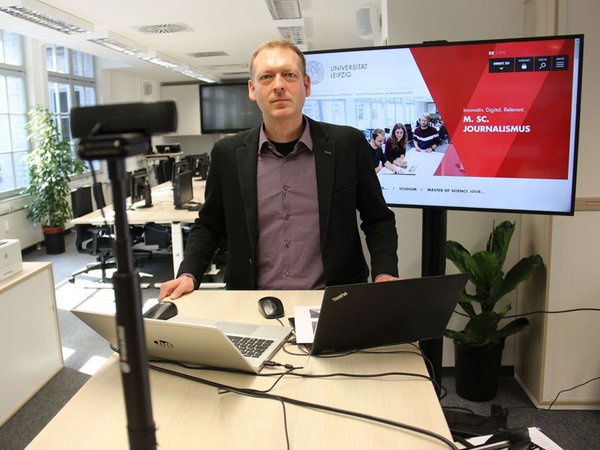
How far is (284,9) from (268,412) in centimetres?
559

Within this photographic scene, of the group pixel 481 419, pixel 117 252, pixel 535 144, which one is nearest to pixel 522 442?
pixel 481 419

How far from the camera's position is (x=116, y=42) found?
7023 mm

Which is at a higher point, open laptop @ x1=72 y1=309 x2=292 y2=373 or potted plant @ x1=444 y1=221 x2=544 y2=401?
open laptop @ x1=72 y1=309 x2=292 y2=373

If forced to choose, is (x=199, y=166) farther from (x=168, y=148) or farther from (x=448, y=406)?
(x=448, y=406)

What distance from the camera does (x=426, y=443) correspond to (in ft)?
3.11

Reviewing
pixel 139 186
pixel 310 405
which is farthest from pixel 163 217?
pixel 310 405

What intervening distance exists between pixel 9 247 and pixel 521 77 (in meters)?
2.91

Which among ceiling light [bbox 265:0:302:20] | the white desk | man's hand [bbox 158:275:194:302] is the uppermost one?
ceiling light [bbox 265:0:302:20]

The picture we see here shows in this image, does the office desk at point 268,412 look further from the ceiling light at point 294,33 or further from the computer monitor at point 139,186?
the ceiling light at point 294,33

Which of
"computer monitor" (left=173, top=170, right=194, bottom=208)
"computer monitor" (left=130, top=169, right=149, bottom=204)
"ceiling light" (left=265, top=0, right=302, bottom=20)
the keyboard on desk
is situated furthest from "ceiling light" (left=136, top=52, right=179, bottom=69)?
the keyboard on desk

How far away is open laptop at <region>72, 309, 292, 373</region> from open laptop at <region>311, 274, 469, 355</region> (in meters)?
0.15

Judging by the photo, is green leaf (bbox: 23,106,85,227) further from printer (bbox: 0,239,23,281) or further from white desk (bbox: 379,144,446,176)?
white desk (bbox: 379,144,446,176)

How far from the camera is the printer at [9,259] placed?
2.95 m

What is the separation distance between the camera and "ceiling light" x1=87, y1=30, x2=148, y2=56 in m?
6.65
